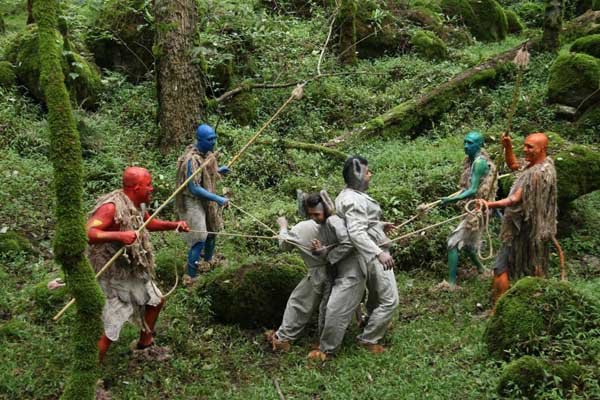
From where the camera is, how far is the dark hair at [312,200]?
7414mm

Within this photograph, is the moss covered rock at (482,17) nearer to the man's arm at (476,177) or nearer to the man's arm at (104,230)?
the man's arm at (476,177)

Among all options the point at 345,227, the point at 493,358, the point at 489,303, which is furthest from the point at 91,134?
the point at 493,358

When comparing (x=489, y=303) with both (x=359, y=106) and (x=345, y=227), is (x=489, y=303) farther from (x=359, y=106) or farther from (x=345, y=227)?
(x=359, y=106)

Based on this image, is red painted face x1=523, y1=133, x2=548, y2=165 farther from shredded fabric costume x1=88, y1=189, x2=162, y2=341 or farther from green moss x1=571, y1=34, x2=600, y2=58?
green moss x1=571, y1=34, x2=600, y2=58

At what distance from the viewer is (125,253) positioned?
687cm

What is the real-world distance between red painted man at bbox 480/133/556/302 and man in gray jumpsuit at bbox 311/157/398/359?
4.68ft

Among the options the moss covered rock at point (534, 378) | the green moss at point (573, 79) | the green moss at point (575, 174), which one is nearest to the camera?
the moss covered rock at point (534, 378)

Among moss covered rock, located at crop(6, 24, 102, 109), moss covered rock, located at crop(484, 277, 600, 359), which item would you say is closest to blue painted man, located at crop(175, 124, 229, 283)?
moss covered rock, located at crop(484, 277, 600, 359)

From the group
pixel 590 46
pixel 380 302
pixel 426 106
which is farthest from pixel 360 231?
pixel 590 46

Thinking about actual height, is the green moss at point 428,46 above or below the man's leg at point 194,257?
below

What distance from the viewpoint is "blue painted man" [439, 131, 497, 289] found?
29.1 ft

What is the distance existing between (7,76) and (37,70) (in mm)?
615

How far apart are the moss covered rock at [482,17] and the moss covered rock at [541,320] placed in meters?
15.3

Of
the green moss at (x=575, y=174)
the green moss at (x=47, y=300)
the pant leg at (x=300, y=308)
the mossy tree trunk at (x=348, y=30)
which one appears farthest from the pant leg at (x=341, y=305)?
the mossy tree trunk at (x=348, y=30)
